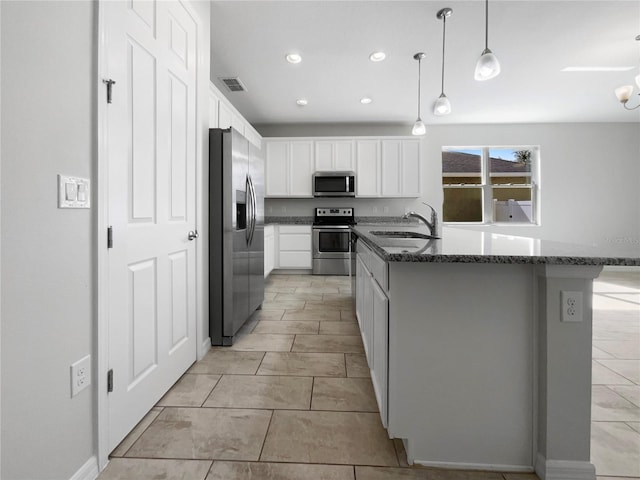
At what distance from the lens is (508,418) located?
50.8 inches

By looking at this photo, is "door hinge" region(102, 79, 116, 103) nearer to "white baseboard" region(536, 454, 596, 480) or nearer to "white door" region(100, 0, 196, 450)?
"white door" region(100, 0, 196, 450)

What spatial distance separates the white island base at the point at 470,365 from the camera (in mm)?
1274

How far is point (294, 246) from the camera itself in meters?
5.78


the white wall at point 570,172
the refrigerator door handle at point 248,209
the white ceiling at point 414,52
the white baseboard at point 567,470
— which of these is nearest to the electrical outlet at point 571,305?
the white baseboard at point 567,470

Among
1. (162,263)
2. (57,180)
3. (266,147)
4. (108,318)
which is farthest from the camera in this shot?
(266,147)

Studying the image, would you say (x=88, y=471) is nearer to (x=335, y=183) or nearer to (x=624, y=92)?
(x=624, y=92)

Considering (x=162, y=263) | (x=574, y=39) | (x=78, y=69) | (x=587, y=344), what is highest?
(x=574, y=39)

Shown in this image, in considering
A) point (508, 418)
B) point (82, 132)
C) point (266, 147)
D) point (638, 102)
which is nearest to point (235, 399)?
point (508, 418)

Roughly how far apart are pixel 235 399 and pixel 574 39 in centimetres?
431

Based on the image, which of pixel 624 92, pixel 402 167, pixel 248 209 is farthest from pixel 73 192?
pixel 402 167

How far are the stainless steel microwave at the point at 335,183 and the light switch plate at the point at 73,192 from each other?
473 cm

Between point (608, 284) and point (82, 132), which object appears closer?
point (82, 132)

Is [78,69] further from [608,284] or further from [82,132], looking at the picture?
[608,284]

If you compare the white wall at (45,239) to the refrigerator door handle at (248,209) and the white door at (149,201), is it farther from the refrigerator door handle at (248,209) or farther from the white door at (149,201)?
the refrigerator door handle at (248,209)
